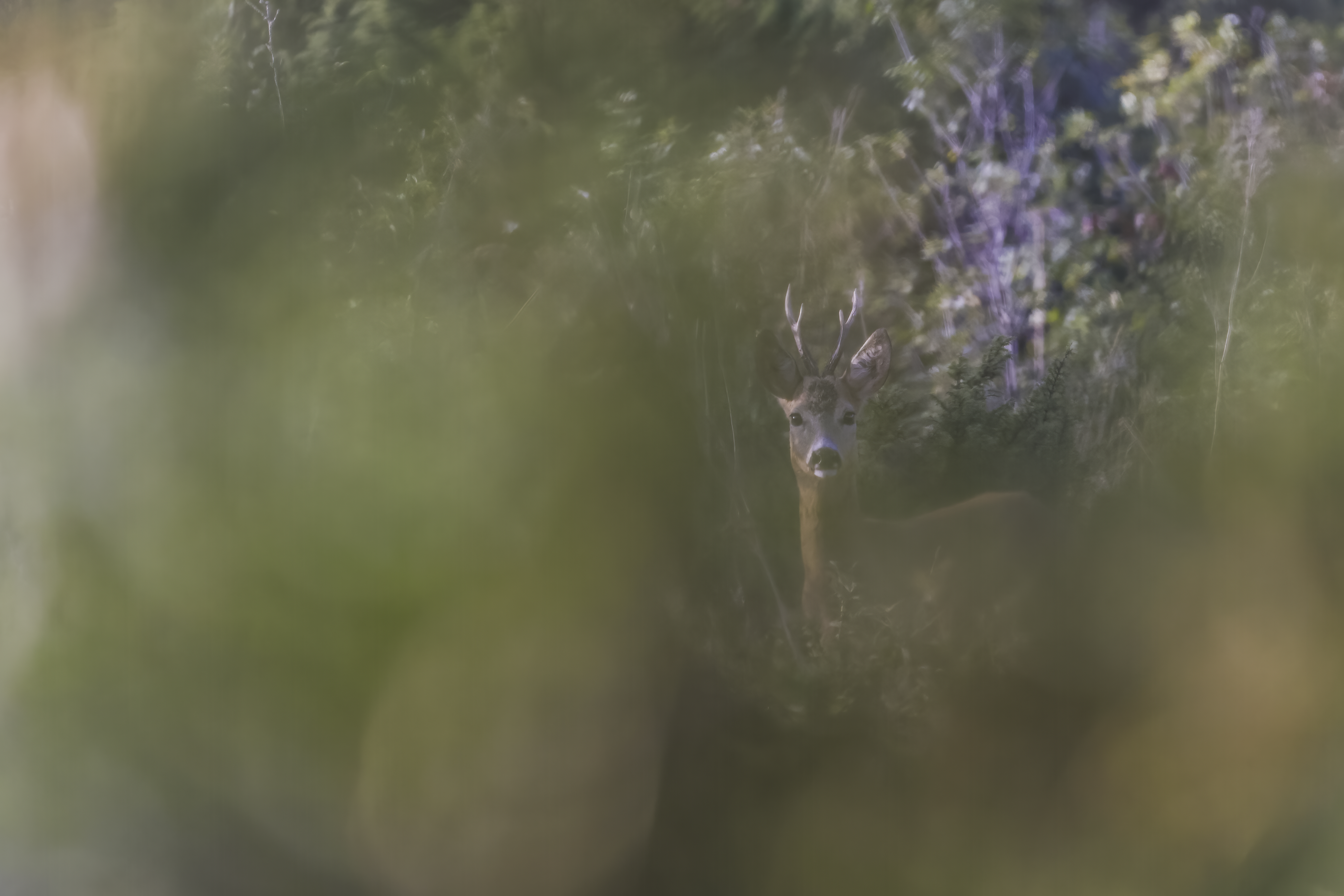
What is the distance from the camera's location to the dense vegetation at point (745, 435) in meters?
1.07

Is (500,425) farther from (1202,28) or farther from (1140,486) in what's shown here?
(1202,28)

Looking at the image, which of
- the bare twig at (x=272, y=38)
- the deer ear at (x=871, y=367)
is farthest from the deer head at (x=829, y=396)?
the bare twig at (x=272, y=38)

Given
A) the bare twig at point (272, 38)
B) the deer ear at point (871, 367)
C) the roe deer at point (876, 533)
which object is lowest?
the roe deer at point (876, 533)

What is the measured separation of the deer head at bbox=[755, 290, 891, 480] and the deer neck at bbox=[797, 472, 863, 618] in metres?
0.01

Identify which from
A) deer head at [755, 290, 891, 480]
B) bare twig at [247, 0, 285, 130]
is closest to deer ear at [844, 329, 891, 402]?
deer head at [755, 290, 891, 480]

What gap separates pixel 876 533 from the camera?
3.53 ft

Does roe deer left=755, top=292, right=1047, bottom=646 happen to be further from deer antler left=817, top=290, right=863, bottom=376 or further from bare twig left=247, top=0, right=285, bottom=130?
bare twig left=247, top=0, right=285, bottom=130

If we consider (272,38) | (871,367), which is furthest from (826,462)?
(272,38)

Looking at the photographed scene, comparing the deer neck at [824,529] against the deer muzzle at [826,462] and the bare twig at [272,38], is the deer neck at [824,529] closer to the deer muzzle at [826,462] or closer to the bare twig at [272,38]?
the deer muzzle at [826,462]

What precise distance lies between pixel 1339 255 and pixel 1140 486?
35 centimetres

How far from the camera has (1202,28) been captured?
1.08m

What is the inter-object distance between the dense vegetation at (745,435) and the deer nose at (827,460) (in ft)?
0.13

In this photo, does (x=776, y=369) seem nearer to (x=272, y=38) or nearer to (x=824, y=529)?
(x=824, y=529)

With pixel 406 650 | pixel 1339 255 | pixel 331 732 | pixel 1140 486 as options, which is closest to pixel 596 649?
pixel 406 650
